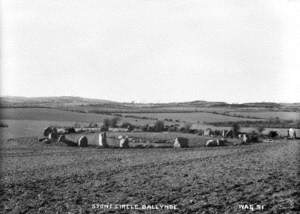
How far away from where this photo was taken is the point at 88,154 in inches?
948

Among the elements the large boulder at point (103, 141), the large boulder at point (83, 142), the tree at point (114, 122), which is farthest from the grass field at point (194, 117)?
the large boulder at point (83, 142)

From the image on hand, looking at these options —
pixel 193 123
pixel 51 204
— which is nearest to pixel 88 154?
pixel 51 204

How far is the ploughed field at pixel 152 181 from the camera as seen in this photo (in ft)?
41.4

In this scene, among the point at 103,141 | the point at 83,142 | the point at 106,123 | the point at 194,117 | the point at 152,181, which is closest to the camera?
the point at 152,181

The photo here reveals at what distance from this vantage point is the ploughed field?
12.6 metres

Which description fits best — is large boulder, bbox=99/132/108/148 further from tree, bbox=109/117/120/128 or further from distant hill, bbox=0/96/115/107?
tree, bbox=109/117/120/128

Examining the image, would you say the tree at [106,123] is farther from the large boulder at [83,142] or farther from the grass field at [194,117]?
the large boulder at [83,142]

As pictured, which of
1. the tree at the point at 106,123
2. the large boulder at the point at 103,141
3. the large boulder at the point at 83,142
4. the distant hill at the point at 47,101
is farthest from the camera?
the tree at the point at 106,123

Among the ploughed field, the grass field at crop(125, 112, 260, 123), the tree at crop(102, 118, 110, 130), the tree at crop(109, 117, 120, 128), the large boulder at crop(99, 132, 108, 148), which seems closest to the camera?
the ploughed field

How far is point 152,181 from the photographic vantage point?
15.5m

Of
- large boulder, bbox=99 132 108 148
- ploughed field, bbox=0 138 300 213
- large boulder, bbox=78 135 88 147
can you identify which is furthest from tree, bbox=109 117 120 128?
ploughed field, bbox=0 138 300 213

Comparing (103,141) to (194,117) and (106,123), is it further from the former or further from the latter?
(194,117)

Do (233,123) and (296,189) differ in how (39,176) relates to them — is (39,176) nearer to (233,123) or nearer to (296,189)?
(296,189)

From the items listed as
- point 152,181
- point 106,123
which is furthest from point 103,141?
point 152,181
